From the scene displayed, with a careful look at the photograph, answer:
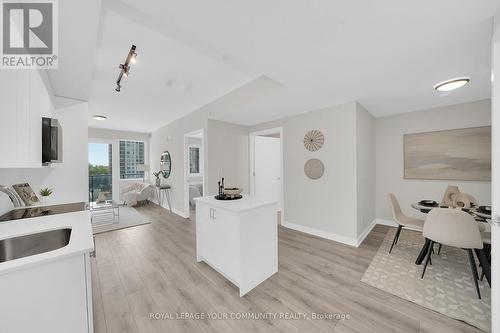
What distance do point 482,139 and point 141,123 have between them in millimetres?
7521

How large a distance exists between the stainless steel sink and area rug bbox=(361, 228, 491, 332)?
301cm

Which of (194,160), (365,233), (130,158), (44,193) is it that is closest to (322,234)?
(365,233)

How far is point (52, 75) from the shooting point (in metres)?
2.04

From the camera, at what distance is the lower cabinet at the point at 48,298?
86 centimetres

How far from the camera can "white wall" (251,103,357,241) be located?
3.01m

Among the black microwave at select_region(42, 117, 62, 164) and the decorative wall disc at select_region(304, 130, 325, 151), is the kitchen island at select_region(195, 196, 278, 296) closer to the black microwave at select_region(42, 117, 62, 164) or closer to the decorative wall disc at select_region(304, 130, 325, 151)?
the black microwave at select_region(42, 117, 62, 164)

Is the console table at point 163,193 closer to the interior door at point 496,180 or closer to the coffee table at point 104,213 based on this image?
the coffee table at point 104,213

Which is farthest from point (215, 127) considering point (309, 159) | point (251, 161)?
point (309, 159)

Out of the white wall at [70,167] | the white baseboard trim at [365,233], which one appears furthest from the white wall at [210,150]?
the white baseboard trim at [365,233]

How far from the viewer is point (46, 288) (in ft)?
3.11

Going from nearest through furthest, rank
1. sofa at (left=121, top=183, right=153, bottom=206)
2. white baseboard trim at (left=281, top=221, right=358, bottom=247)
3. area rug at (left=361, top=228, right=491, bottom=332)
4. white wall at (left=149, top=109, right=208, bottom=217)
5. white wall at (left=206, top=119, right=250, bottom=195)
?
area rug at (left=361, top=228, right=491, bottom=332)
white baseboard trim at (left=281, top=221, right=358, bottom=247)
white wall at (left=206, top=119, right=250, bottom=195)
white wall at (left=149, top=109, right=208, bottom=217)
sofa at (left=121, top=183, right=153, bottom=206)

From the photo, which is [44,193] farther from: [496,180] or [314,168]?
[496,180]

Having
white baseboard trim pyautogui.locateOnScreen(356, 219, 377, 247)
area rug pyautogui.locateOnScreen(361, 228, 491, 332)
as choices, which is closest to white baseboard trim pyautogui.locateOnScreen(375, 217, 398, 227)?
white baseboard trim pyautogui.locateOnScreen(356, 219, 377, 247)

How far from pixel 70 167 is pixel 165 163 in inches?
119
